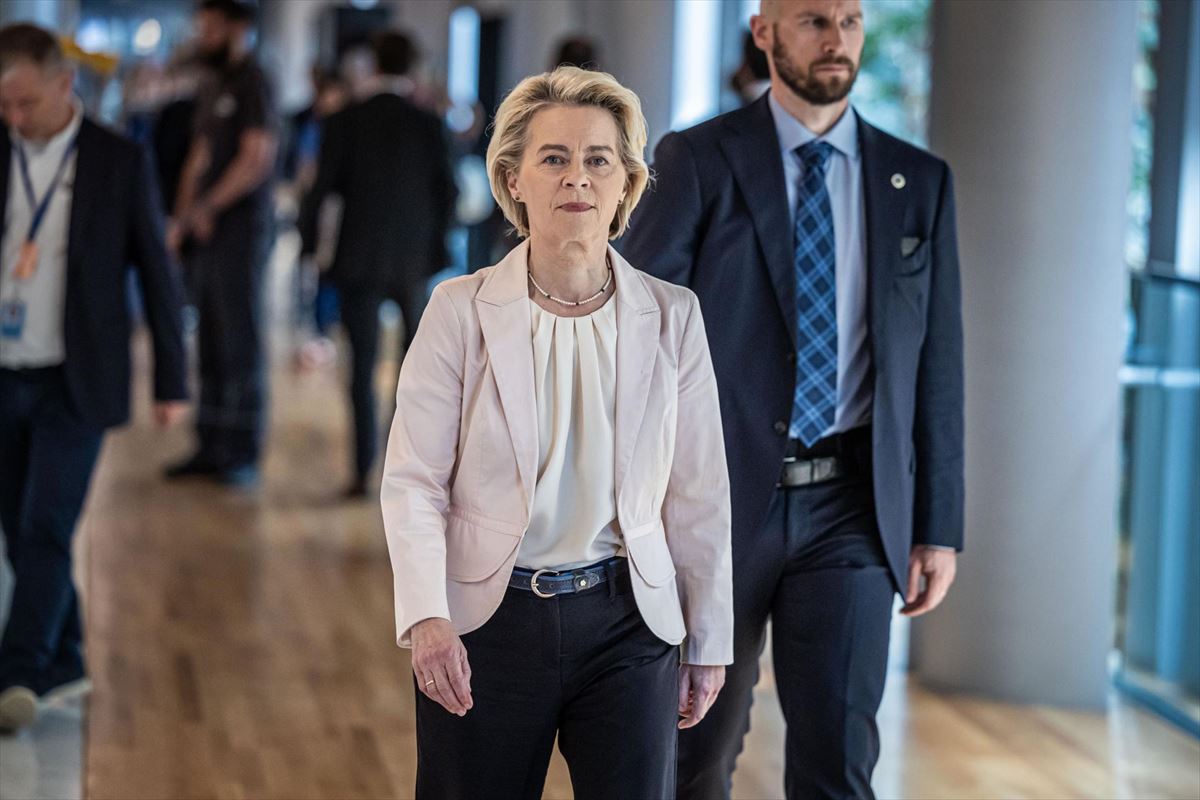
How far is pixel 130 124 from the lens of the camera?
1227cm

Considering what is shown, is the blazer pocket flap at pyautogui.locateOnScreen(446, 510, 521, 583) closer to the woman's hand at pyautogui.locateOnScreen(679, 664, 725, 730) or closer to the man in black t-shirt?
the woman's hand at pyautogui.locateOnScreen(679, 664, 725, 730)

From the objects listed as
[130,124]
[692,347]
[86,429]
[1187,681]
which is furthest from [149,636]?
[130,124]

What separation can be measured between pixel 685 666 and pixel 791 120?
110cm

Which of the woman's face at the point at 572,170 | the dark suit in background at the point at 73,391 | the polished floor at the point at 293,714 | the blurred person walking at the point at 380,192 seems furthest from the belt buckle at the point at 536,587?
the blurred person walking at the point at 380,192

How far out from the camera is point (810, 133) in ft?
10.4

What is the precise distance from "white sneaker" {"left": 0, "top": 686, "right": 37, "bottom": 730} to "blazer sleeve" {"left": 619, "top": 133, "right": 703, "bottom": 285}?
2.41 m

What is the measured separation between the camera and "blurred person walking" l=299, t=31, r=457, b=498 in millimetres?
7828

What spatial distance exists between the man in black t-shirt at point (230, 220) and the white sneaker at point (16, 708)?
368 centimetres

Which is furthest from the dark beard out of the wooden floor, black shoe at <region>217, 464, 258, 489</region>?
black shoe at <region>217, 464, 258, 489</region>

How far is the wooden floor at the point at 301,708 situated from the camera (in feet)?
14.8

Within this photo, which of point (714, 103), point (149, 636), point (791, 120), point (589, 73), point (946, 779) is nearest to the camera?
point (589, 73)

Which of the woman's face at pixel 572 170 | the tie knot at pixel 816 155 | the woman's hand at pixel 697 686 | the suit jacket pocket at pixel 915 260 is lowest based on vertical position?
the woman's hand at pixel 697 686

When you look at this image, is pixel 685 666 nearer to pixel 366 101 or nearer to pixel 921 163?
pixel 921 163

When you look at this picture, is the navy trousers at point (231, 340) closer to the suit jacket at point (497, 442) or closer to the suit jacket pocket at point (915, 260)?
the suit jacket pocket at point (915, 260)
